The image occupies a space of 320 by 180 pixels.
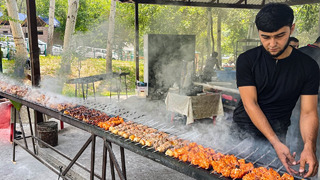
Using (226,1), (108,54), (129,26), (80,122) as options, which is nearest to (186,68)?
(226,1)

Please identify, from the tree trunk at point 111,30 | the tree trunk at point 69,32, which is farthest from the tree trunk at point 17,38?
the tree trunk at point 111,30

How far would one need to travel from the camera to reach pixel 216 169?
2104mm

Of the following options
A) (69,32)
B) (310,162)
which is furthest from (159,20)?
(310,162)

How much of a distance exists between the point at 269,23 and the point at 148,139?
1.72m

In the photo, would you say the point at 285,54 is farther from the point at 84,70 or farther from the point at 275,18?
the point at 84,70

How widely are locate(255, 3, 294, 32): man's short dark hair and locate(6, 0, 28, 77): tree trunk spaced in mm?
11114

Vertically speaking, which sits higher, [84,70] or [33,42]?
[33,42]

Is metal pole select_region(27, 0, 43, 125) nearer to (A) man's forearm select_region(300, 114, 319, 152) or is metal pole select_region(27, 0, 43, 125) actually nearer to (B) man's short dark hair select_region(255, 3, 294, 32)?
(B) man's short dark hair select_region(255, 3, 294, 32)

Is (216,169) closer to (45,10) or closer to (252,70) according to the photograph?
(252,70)

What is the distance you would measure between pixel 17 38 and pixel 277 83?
37.9ft

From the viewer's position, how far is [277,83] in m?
2.27

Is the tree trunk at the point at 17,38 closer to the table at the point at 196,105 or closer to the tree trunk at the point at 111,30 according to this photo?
the tree trunk at the point at 111,30

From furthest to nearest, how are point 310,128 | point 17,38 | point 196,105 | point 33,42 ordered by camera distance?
point 17,38 < point 196,105 < point 33,42 < point 310,128

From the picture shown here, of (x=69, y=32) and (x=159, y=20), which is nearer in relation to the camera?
(x=69, y=32)
